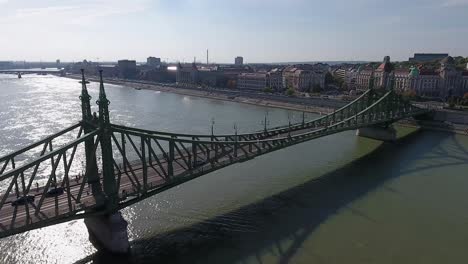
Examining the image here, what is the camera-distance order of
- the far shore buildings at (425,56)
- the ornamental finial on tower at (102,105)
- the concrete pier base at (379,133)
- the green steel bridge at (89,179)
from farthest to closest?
the far shore buildings at (425,56), the concrete pier base at (379,133), the ornamental finial on tower at (102,105), the green steel bridge at (89,179)

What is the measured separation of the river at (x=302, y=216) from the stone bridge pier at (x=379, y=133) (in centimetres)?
578

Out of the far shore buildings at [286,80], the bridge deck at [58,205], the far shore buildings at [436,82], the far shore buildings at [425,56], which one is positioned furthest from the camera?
the far shore buildings at [425,56]

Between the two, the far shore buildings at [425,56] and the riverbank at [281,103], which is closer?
the riverbank at [281,103]

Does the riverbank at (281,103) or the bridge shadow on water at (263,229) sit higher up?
the riverbank at (281,103)

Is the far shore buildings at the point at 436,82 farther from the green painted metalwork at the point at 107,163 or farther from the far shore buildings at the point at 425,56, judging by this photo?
the far shore buildings at the point at 425,56

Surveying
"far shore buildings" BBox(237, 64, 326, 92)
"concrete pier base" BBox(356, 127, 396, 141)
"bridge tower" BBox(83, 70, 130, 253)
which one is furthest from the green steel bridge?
"far shore buildings" BBox(237, 64, 326, 92)

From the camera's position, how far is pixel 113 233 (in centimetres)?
1916

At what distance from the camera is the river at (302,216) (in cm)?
1991

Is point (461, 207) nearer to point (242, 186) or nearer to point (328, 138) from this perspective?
point (242, 186)

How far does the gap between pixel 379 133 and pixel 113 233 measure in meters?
40.8

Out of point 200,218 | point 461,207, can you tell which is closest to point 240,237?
point 200,218

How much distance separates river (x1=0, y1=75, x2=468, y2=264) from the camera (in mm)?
19906

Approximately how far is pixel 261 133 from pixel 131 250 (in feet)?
57.3

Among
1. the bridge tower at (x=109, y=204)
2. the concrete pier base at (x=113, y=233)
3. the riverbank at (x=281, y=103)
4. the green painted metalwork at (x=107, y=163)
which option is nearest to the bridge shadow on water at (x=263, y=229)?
the concrete pier base at (x=113, y=233)
